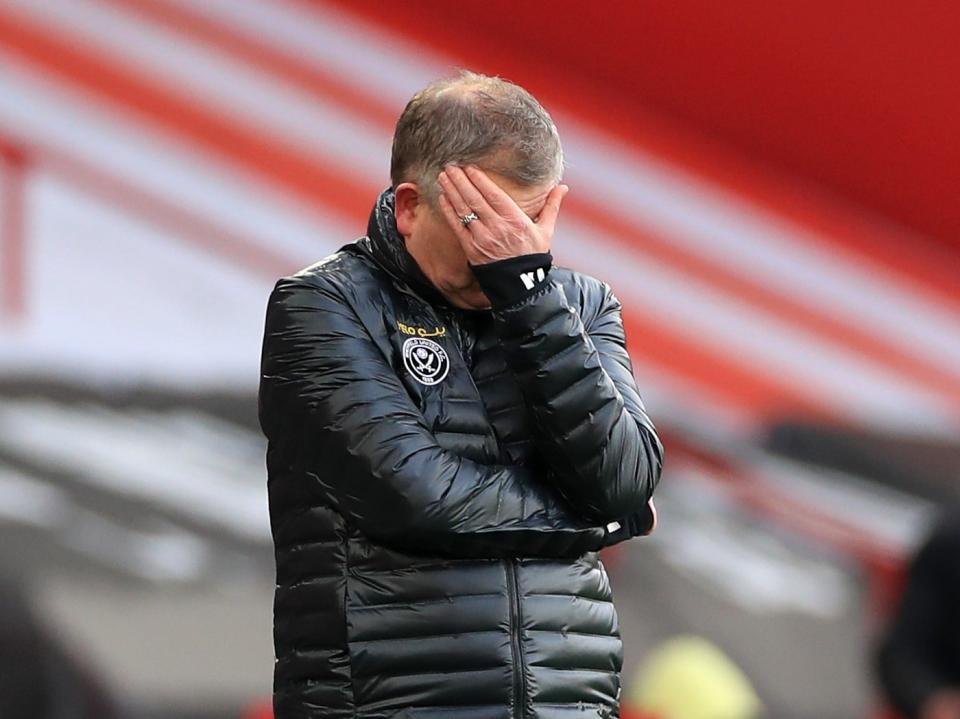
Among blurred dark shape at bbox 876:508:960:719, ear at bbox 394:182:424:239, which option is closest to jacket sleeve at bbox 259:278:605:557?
ear at bbox 394:182:424:239

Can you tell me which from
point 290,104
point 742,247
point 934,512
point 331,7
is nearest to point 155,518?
point 290,104

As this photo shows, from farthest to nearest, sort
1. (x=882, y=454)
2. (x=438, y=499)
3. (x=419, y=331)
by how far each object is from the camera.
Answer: (x=882, y=454), (x=419, y=331), (x=438, y=499)

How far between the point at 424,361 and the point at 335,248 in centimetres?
219

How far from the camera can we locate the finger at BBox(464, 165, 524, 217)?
162 cm

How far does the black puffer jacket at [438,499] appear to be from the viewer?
62.8 inches

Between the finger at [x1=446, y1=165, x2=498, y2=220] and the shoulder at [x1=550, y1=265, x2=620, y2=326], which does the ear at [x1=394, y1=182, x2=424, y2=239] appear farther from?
the shoulder at [x1=550, y1=265, x2=620, y2=326]

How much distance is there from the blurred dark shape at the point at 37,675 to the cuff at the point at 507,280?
2.28 metres

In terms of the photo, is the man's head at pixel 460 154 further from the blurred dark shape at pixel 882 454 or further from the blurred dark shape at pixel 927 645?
the blurred dark shape at pixel 882 454

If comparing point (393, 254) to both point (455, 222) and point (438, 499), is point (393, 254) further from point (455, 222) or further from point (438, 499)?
point (438, 499)

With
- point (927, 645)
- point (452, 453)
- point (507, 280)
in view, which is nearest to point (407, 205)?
point (507, 280)

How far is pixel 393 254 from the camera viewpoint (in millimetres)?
1704

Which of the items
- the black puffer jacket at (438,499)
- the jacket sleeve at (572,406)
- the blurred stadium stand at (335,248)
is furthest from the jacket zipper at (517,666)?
the blurred stadium stand at (335,248)

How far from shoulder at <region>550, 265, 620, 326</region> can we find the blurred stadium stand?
2.02m

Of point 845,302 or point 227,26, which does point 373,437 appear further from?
point 845,302
